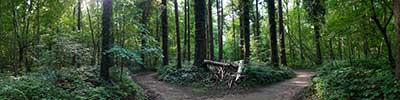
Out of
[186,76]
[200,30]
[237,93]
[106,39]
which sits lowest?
[237,93]

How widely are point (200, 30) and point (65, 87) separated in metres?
7.98

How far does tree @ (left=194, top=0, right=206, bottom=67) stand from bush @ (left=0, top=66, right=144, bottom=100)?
16.6 ft

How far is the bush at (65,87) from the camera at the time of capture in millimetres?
7117

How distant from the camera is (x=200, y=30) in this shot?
15641mm

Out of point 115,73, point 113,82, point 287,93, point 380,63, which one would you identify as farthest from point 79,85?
point 380,63

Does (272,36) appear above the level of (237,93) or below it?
above

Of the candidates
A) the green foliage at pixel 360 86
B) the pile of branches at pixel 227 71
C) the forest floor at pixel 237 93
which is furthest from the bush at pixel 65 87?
the green foliage at pixel 360 86

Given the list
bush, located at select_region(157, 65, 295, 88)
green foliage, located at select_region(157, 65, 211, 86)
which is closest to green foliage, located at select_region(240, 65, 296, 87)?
bush, located at select_region(157, 65, 295, 88)

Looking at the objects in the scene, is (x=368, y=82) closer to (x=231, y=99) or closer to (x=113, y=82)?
(x=231, y=99)

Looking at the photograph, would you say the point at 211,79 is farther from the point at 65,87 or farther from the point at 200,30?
the point at 65,87

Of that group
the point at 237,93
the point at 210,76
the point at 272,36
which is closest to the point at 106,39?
the point at 237,93

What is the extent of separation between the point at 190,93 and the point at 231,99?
1.90 metres

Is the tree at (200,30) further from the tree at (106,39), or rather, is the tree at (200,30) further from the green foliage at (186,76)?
the tree at (106,39)

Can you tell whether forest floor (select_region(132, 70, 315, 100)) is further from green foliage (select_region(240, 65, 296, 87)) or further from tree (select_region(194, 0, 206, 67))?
tree (select_region(194, 0, 206, 67))
